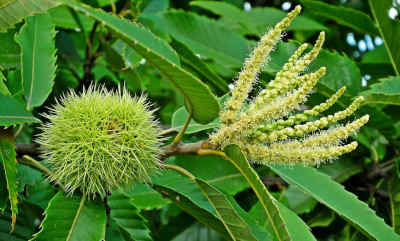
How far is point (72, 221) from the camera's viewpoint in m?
1.22

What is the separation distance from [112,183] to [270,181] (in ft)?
3.28

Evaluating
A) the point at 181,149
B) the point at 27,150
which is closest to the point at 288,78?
the point at 181,149

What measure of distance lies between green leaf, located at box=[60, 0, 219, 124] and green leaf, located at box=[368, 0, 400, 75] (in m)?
0.98

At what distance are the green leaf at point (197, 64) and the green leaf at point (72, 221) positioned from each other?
757 mm

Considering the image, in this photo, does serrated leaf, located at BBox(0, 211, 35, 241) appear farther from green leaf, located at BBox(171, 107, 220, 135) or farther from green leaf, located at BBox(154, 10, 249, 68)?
green leaf, located at BBox(154, 10, 249, 68)

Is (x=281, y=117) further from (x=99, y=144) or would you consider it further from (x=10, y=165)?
(x=10, y=165)

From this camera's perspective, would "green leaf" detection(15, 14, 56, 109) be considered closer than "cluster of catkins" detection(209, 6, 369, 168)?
No

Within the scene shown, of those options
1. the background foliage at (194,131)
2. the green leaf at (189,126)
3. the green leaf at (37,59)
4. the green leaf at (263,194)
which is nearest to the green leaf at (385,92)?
the background foliage at (194,131)

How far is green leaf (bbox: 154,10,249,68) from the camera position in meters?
1.97

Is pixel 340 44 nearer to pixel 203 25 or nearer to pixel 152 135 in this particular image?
pixel 203 25

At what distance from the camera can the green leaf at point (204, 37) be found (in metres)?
1.97

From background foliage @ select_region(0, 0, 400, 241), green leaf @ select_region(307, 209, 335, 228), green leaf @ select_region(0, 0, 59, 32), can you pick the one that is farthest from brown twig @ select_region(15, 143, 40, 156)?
green leaf @ select_region(307, 209, 335, 228)

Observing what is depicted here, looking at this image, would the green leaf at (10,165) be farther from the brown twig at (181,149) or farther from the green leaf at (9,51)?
the green leaf at (9,51)

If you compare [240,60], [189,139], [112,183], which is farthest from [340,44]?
[112,183]
